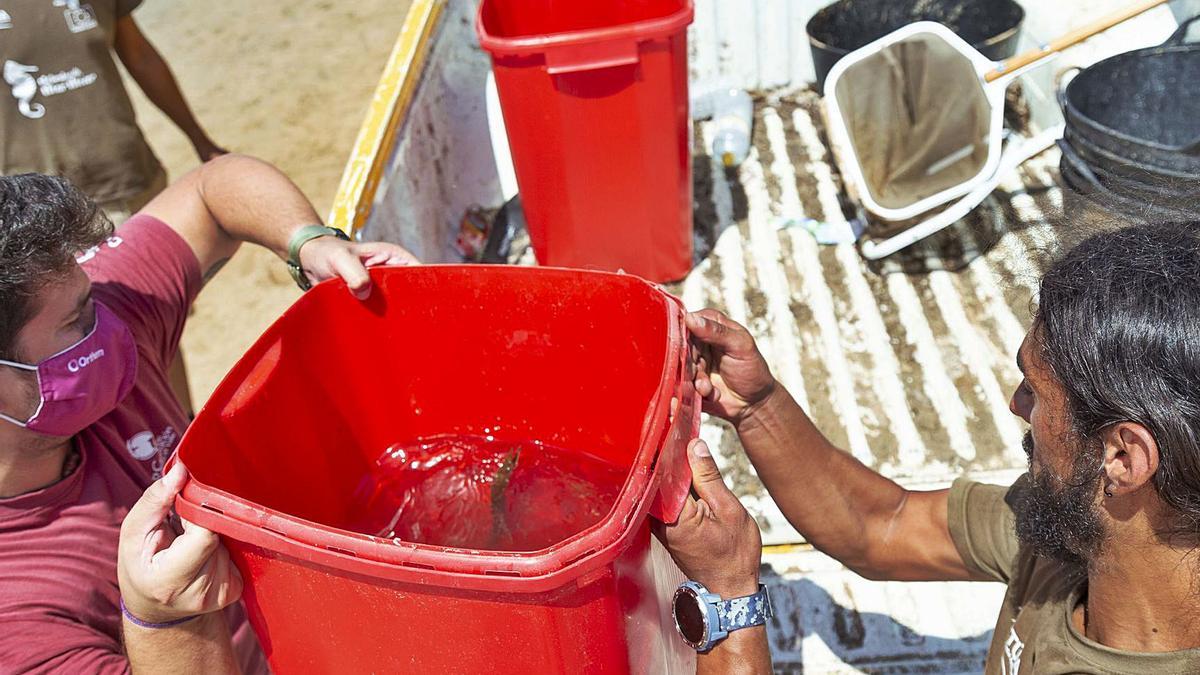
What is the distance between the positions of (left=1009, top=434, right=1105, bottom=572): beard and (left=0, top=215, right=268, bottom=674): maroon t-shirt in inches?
48.7

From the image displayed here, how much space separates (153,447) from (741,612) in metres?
1.04

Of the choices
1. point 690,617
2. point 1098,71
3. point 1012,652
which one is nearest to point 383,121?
point 690,617

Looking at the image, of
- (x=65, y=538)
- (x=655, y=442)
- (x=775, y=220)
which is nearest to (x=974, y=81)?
(x=775, y=220)

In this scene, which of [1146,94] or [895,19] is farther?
[895,19]

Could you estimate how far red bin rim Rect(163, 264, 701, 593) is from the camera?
1.00 meters

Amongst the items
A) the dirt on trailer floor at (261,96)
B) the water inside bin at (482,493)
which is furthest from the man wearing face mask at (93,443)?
the dirt on trailer floor at (261,96)

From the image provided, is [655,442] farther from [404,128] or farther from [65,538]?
[404,128]

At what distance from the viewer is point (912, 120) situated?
3436 mm

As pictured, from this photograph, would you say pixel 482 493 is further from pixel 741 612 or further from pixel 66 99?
pixel 66 99

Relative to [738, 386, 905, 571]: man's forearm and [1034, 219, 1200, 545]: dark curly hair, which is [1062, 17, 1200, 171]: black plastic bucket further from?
[1034, 219, 1200, 545]: dark curly hair

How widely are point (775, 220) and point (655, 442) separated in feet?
7.97

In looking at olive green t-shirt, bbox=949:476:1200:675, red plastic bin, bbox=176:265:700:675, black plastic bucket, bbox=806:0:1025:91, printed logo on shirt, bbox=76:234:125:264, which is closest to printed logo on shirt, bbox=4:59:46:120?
printed logo on shirt, bbox=76:234:125:264

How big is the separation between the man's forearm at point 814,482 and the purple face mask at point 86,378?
105cm

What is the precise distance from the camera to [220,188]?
1.97m
